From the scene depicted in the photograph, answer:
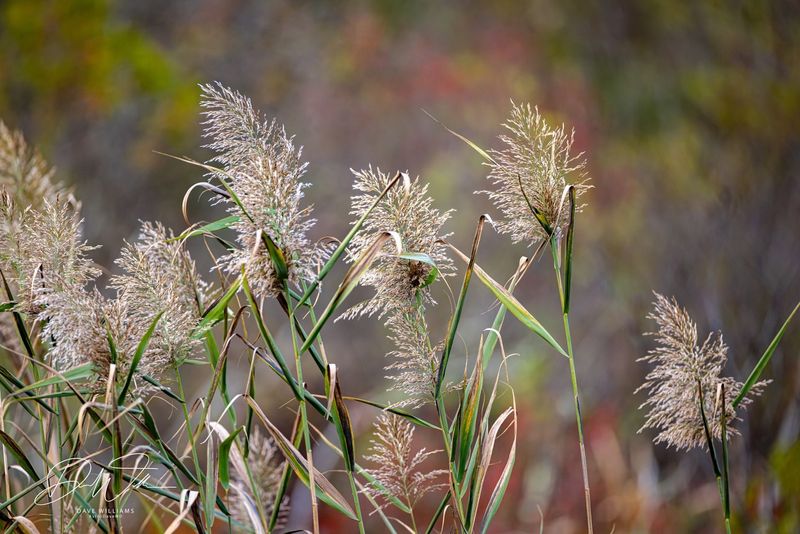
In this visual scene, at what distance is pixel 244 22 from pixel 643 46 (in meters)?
3.79

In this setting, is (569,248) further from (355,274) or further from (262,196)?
(262,196)

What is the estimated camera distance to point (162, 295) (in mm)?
1084

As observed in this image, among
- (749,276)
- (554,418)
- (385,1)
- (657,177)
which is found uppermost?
(385,1)

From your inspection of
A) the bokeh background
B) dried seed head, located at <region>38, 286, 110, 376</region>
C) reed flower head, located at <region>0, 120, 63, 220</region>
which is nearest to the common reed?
dried seed head, located at <region>38, 286, 110, 376</region>

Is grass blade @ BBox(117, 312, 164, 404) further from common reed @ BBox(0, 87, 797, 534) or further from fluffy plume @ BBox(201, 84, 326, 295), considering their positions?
fluffy plume @ BBox(201, 84, 326, 295)

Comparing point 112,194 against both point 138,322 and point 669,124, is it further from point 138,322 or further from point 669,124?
point 138,322

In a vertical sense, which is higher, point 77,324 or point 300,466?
point 77,324

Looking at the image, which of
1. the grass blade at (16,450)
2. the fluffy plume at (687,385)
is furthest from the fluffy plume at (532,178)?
the grass blade at (16,450)

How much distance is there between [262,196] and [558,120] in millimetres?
5734

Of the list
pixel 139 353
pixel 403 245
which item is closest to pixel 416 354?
pixel 403 245

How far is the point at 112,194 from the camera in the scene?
6352 mm

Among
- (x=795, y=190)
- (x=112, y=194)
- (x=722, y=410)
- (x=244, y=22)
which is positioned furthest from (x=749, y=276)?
(x=244, y=22)

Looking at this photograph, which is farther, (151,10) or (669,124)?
(151,10)

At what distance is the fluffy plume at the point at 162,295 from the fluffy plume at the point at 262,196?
0.34 ft
